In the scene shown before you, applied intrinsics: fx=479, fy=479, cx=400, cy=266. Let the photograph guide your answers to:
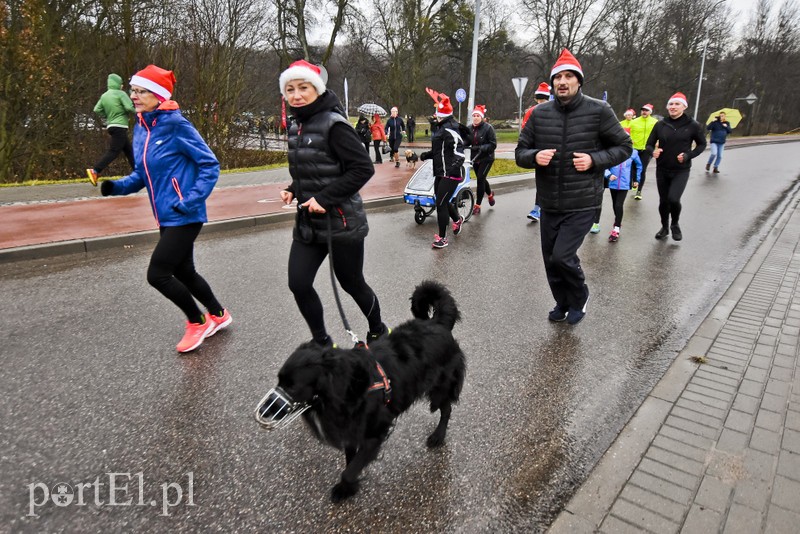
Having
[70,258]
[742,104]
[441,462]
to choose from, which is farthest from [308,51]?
[742,104]

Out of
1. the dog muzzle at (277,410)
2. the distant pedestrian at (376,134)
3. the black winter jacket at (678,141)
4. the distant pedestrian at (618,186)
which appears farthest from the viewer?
the distant pedestrian at (376,134)

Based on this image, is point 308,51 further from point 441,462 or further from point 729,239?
point 441,462

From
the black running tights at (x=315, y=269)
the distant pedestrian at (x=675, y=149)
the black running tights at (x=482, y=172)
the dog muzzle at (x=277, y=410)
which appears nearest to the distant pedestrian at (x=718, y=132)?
the distant pedestrian at (x=675, y=149)

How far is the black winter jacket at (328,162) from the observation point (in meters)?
2.80

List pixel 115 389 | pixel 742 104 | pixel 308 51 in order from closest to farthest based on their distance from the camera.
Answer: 1. pixel 115 389
2. pixel 308 51
3. pixel 742 104

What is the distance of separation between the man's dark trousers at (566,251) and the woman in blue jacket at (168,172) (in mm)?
2740

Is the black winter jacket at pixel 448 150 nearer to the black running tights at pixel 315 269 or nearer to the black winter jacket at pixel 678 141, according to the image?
the black winter jacket at pixel 678 141

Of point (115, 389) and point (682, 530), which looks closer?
point (682, 530)

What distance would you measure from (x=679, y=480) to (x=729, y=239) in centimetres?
671

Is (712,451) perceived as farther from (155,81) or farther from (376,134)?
(376,134)

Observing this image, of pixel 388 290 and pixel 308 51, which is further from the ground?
pixel 308 51

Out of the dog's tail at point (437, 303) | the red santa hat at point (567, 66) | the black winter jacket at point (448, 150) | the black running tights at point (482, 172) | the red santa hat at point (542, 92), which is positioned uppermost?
the red santa hat at point (542, 92)

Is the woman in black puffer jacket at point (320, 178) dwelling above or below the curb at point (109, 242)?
above

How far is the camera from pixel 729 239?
758 centimetres
